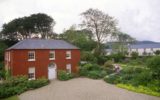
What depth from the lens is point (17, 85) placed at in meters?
26.0

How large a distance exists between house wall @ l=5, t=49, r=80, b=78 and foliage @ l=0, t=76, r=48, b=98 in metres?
2.38

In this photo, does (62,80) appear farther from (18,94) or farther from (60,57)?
(18,94)

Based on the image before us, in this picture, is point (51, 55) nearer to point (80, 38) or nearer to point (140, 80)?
point (140, 80)

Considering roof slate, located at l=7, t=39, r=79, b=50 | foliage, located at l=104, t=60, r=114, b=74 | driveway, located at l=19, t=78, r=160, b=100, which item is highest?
roof slate, located at l=7, t=39, r=79, b=50

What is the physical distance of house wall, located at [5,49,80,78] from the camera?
2991 centimetres

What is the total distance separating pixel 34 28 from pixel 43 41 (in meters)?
26.4

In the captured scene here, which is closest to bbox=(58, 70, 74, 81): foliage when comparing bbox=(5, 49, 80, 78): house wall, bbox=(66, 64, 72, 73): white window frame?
bbox=(5, 49, 80, 78): house wall

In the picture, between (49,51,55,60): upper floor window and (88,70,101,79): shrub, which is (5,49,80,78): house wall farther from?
(88,70,101,79): shrub

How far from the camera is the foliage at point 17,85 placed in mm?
23188

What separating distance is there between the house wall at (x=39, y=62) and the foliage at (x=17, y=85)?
2.38 metres

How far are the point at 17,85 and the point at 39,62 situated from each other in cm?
682

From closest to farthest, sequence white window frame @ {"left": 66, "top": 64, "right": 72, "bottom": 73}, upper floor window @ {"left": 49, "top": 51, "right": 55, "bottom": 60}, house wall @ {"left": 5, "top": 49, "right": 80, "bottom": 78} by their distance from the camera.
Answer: house wall @ {"left": 5, "top": 49, "right": 80, "bottom": 78}, upper floor window @ {"left": 49, "top": 51, "right": 55, "bottom": 60}, white window frame @ {"left": 66, "top": 64, "right": 72, "bottom": 73}

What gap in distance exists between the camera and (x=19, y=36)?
59656 mm

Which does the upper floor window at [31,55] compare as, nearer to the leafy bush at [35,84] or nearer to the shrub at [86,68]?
the leafy bush at [35,84]
